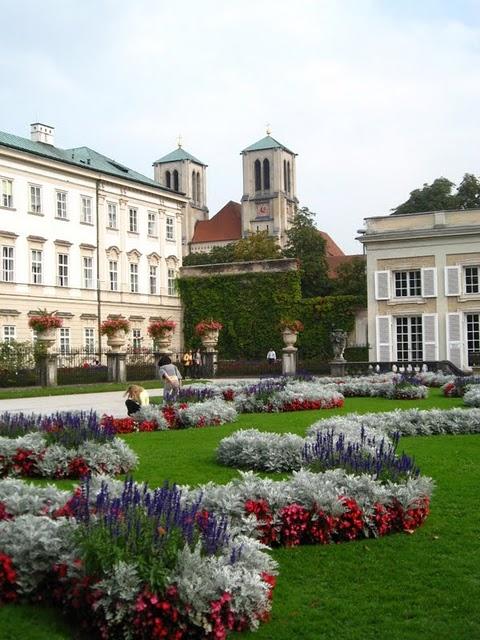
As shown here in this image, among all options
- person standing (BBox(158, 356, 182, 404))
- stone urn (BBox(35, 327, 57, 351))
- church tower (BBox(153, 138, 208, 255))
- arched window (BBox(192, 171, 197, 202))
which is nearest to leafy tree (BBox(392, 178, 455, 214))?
stone urn (BBox(35, 327, 57, 351))

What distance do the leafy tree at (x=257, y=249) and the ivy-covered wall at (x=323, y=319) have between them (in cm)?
1657

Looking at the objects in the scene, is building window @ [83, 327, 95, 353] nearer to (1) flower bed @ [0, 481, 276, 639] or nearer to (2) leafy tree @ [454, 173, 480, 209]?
(2) leafy tree @ [454, 173, 480, 209]

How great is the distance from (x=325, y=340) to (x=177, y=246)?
14956 millimetres

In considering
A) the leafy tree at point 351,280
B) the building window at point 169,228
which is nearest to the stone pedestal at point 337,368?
the leafy tree at point 351,280

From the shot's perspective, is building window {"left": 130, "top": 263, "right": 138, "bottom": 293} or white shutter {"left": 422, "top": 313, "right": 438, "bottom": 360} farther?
building window {"left": 130, "top": 263, "right": 138, "bottom": 293}

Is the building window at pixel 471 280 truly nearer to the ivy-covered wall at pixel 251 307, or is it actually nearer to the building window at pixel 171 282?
the ivy-covered wall at pixel 251 307

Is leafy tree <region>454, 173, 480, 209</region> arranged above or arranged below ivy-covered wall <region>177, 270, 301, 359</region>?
above

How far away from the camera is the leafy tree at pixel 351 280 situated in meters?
54.5

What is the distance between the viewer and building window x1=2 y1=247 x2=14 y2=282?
4281 centimetres

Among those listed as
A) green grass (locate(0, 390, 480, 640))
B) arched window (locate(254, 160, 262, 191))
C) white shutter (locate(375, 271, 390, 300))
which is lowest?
green grass (locate(0, 390, 480, 640))

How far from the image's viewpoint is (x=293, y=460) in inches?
396

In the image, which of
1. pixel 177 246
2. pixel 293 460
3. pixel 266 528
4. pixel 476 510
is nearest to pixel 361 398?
pixel 293 460

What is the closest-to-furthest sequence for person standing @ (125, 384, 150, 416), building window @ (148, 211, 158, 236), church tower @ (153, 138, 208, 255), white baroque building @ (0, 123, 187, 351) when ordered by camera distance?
person standing @ (125, 384, 150, 416) → white baroque building @ (0, 123, 187, 351) → building window @ (148, 211, 158, 236) → church tower @ (153, 138, 208, 255)

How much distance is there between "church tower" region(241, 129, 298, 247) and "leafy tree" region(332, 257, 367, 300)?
50494 mm
